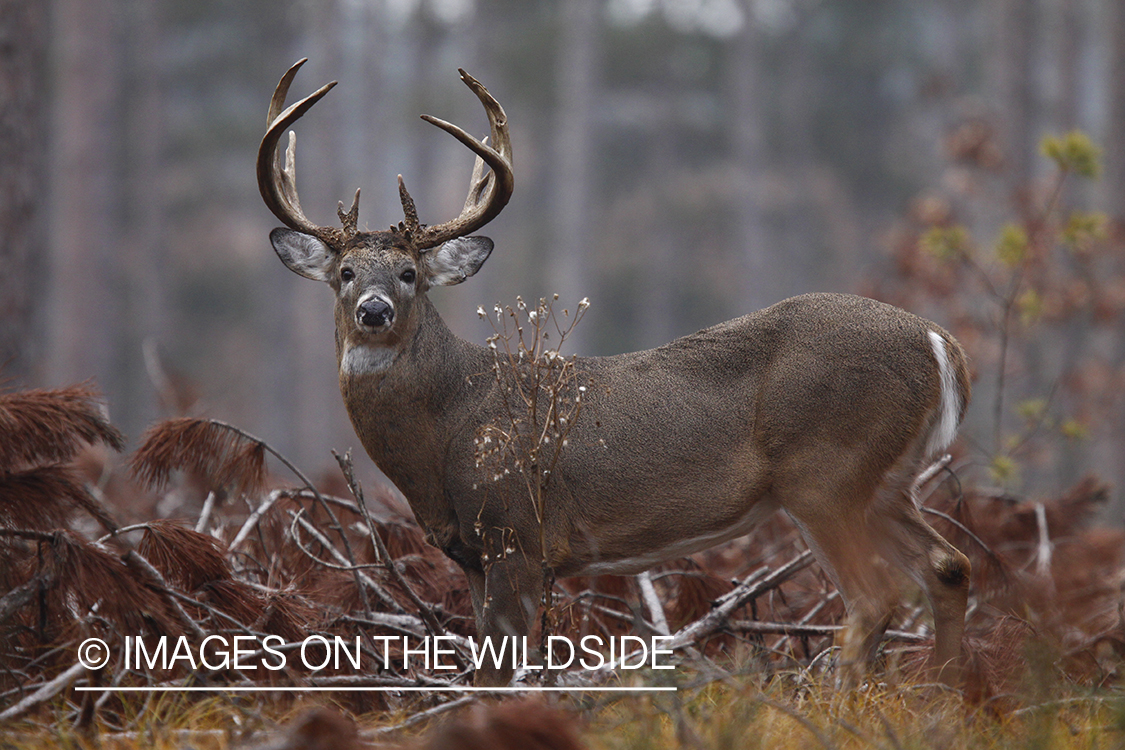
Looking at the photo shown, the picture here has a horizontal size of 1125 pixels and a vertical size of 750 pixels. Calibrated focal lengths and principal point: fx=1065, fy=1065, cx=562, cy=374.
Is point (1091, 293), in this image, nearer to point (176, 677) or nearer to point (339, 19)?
point (176, 677)

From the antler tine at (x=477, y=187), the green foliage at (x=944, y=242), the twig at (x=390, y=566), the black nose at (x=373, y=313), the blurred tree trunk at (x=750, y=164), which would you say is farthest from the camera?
the blurred tree trunk at (x=750, y=164)

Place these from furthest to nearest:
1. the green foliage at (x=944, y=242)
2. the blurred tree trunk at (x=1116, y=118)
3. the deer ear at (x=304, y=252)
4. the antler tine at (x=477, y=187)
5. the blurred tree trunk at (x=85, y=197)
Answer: the blurred tree trunk at (x=85, y=197), the blurred tree trunk at (x=1116, y=118), the green foliage at (x=944, y=242), the antler tine at (x=477, y=187), the deer ear at (x=304, y=252)

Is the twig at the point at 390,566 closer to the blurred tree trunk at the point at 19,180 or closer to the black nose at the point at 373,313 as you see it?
the black nose at the point at 373,313

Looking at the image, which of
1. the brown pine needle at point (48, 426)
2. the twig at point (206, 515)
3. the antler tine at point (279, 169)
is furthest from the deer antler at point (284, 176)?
the twig at point (206, 515)

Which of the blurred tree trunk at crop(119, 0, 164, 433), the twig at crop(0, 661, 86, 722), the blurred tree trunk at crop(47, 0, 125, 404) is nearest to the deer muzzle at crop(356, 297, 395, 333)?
the twig at crop(0, 661, 86, 722)

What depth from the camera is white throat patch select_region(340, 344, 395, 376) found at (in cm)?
413

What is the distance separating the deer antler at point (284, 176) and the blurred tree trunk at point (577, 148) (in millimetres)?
16500

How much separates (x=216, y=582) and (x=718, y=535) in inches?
76.2

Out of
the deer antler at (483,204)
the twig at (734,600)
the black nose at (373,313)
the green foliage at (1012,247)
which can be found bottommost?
the twig at (734,600)

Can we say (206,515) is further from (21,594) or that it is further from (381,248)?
(381,248)

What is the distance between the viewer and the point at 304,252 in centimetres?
436

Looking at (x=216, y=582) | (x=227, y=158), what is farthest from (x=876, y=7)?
(x=216, y=582)

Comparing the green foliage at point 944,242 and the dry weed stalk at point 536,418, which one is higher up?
the green foliage at point 944,242

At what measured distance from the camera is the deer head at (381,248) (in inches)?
160
